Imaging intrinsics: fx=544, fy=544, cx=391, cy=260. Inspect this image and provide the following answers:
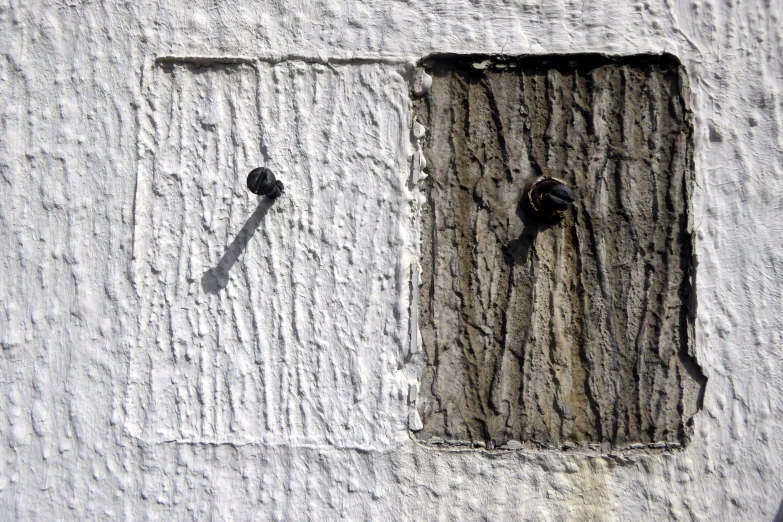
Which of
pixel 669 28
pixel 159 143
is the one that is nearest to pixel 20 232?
pixel 159 143

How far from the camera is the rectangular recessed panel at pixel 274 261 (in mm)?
1132

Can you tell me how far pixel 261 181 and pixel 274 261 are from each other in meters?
0.18

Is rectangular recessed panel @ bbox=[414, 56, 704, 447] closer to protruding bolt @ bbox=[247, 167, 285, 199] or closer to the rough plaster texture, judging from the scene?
the rough plaster texture

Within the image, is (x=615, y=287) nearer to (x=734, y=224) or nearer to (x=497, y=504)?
(x=734, y=224)

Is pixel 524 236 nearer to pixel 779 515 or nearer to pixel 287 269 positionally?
pixel 287 269

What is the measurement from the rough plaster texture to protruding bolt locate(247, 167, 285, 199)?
85 millimetres

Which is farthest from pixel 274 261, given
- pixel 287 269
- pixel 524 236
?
pixel 524 236

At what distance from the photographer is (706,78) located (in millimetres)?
1143

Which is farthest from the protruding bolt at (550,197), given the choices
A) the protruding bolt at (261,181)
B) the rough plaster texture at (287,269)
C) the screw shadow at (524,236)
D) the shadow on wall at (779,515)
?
the shadow on wall at (779,515)

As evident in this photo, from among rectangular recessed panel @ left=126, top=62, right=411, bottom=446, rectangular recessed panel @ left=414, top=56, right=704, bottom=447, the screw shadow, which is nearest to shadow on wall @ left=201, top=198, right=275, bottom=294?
rectangular recessed panel @ left=126, top=62, right=411, bottom=446

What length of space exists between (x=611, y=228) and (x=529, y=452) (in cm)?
49

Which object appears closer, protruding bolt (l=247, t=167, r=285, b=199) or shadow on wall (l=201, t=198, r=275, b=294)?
protruding bolt (l=247, t=167, r=285, b=199)

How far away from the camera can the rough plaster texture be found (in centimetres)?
112

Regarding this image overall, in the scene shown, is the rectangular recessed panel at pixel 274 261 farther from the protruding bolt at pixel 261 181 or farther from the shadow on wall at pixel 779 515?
the shadow on wall at pixel 779 515
